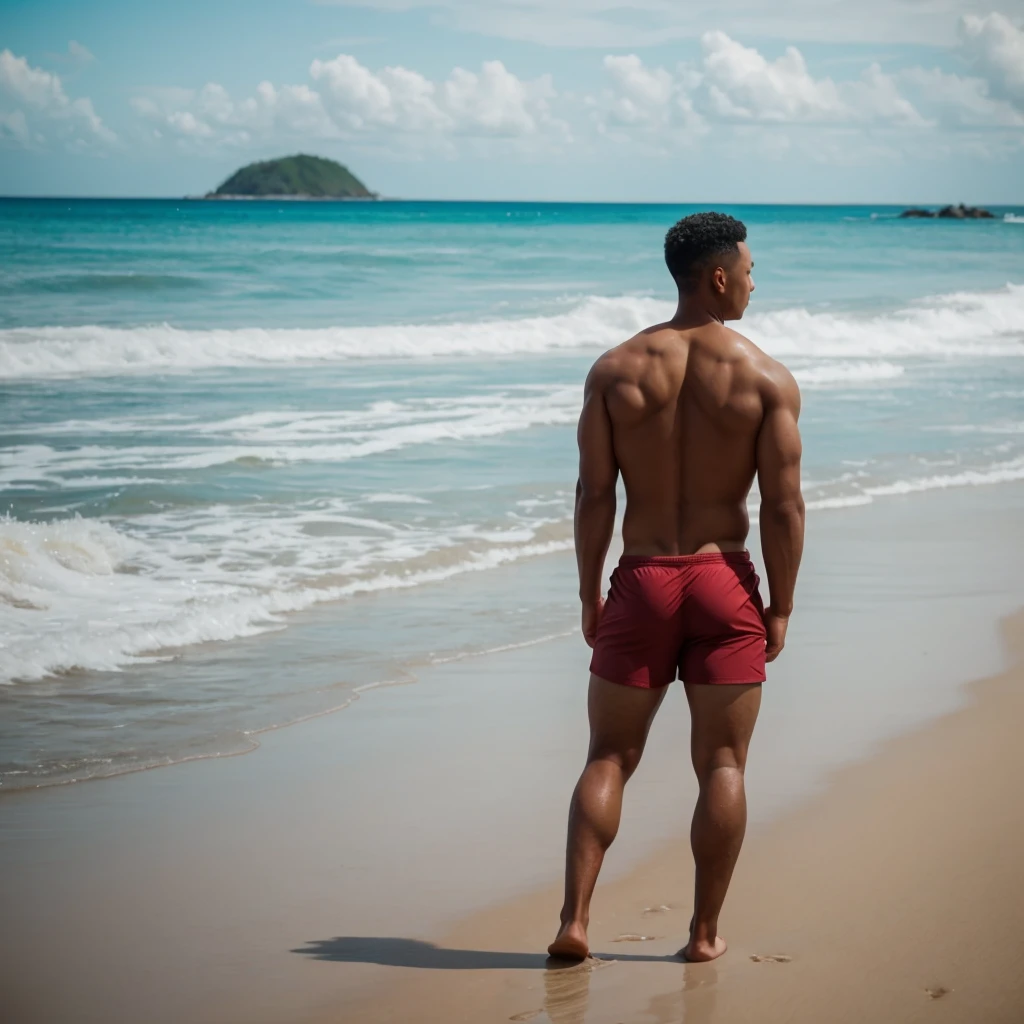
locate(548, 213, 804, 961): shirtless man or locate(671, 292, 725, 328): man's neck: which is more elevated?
locate(671, 292, 725, 328): man's neck

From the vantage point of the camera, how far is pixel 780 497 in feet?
10.4

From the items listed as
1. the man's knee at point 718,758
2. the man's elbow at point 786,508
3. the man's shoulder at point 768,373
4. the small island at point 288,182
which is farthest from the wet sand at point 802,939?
the small island at point 288,182

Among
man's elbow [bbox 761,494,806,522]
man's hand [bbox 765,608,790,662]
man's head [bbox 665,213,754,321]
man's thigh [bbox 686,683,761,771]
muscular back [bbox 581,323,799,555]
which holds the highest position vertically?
man's head [bbox 665,213,754,321]

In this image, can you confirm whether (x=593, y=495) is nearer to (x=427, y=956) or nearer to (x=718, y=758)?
(x=718, y=758)

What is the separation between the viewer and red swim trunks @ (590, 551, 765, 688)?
3141mm

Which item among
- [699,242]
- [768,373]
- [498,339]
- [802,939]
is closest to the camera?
[768,373]

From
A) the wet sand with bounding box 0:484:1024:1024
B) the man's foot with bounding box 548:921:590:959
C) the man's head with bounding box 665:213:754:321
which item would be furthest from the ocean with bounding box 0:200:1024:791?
the man's head with bounding box 665:213:754:321

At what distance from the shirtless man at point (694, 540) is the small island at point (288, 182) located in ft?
545

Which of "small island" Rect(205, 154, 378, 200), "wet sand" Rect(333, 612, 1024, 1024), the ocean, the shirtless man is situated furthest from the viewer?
"small island" Rect(205, 154, 378, 200)

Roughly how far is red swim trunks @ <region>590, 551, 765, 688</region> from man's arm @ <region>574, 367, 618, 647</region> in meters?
0.10

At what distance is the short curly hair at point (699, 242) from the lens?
3.19 metres

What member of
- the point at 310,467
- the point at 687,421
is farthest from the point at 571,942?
the point at 310,467

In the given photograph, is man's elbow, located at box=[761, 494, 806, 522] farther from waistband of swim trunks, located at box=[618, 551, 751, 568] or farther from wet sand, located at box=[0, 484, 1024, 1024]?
wet sand, located at box=[0, 484, 1024, 1024]

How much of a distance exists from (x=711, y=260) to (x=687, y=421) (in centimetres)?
43
